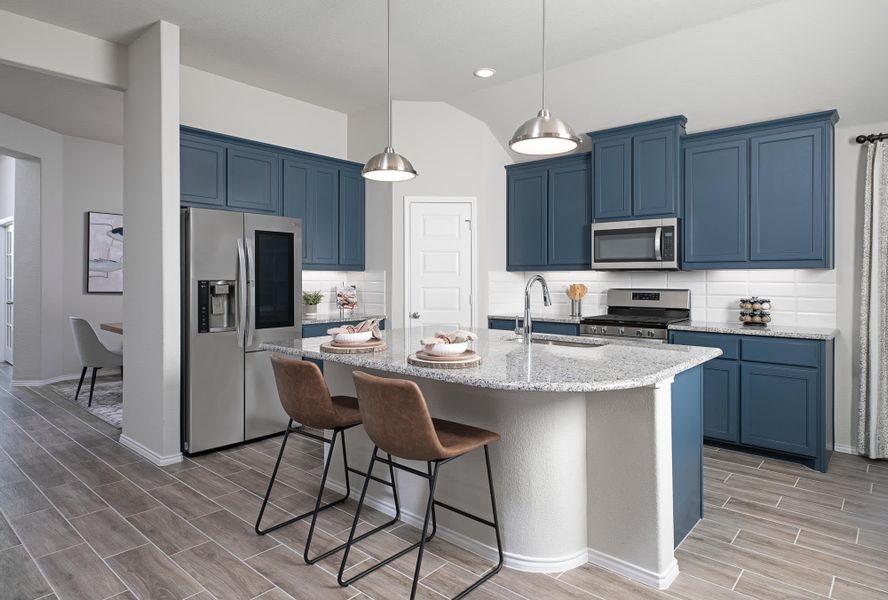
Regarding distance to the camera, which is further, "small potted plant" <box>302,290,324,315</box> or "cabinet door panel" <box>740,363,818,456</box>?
"small potted plant" <box>302,290,324,315</box>

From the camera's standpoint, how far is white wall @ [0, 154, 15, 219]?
7160 mm

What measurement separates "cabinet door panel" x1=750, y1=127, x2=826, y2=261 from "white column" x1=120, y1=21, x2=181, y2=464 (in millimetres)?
4162

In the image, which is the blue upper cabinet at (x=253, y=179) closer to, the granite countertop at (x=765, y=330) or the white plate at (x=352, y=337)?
the white plate at (x=352, y=337)

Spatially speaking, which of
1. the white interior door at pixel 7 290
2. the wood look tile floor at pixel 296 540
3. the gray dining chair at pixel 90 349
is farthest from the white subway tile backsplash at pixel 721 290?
the white interior door at pixel 7 290

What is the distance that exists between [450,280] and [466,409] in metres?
2.84

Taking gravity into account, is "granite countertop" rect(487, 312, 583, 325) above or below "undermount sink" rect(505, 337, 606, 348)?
above

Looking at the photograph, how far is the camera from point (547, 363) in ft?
7.71

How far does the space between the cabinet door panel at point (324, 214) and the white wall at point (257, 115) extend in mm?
333

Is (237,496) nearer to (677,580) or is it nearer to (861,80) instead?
(677,580)

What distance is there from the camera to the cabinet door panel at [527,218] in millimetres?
5289

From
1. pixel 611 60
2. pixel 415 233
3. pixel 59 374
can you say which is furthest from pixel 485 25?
pixel 59 374

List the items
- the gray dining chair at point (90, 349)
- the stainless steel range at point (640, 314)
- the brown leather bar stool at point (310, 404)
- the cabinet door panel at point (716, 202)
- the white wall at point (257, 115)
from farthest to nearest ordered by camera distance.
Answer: the gray dining chair at point (90, 349), the white wall at point (257, 115), the stainless steel range at point (640, 314), the cabinet door panel at point (716, 202), the brown leather bar stool at point (310, 404)

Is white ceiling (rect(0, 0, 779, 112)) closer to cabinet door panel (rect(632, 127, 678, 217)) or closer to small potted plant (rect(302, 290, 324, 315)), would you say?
cabinet door panel (rect(632, 127, 678, 217))

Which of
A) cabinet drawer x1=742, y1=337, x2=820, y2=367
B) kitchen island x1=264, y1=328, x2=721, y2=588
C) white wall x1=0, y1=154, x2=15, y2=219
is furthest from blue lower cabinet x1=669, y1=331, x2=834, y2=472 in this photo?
white wall x1=0, y1=154, x2=15, y2=219
